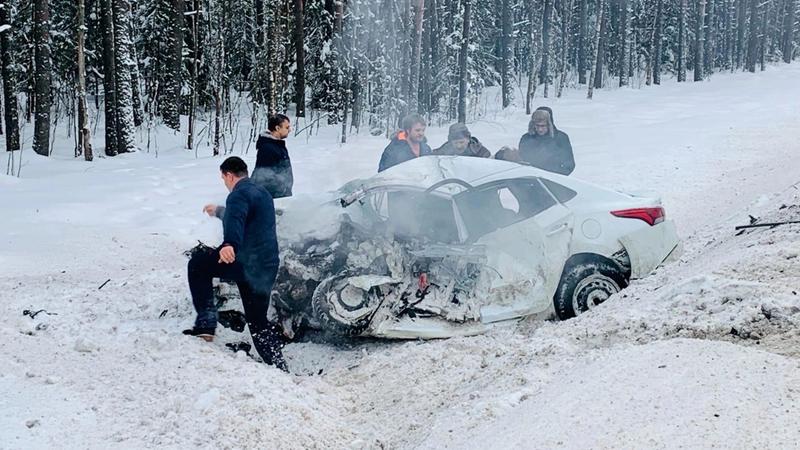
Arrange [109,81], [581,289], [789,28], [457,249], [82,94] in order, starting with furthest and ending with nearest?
[789,28] → [109,81] → [82,94] → [581,289] → [457,249]

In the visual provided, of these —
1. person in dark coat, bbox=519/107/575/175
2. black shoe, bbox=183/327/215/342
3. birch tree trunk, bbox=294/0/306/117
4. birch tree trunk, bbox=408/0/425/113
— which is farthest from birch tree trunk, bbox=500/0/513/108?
black shoe, bbox=183/327/215/342

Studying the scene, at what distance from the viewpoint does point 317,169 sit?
1602 cm

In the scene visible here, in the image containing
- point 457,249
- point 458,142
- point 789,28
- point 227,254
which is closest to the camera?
point 227,254

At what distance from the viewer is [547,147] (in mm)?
8906

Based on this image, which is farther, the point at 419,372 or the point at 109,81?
the point at 109,81

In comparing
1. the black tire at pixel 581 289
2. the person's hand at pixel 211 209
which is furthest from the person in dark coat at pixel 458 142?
the person's hand at pixel 211 209

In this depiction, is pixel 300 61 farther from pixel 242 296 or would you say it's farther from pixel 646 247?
pixel 242 296

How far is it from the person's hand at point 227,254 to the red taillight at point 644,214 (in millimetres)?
3665

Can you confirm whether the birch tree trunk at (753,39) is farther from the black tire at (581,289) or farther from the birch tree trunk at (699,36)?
the black tire at (581,289)

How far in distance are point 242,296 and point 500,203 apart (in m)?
2.70

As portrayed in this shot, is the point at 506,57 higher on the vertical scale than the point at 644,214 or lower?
higher

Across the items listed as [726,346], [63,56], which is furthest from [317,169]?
[63,56]

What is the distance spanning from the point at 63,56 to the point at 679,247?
92.8ft

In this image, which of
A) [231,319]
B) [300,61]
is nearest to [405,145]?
[231,319]
